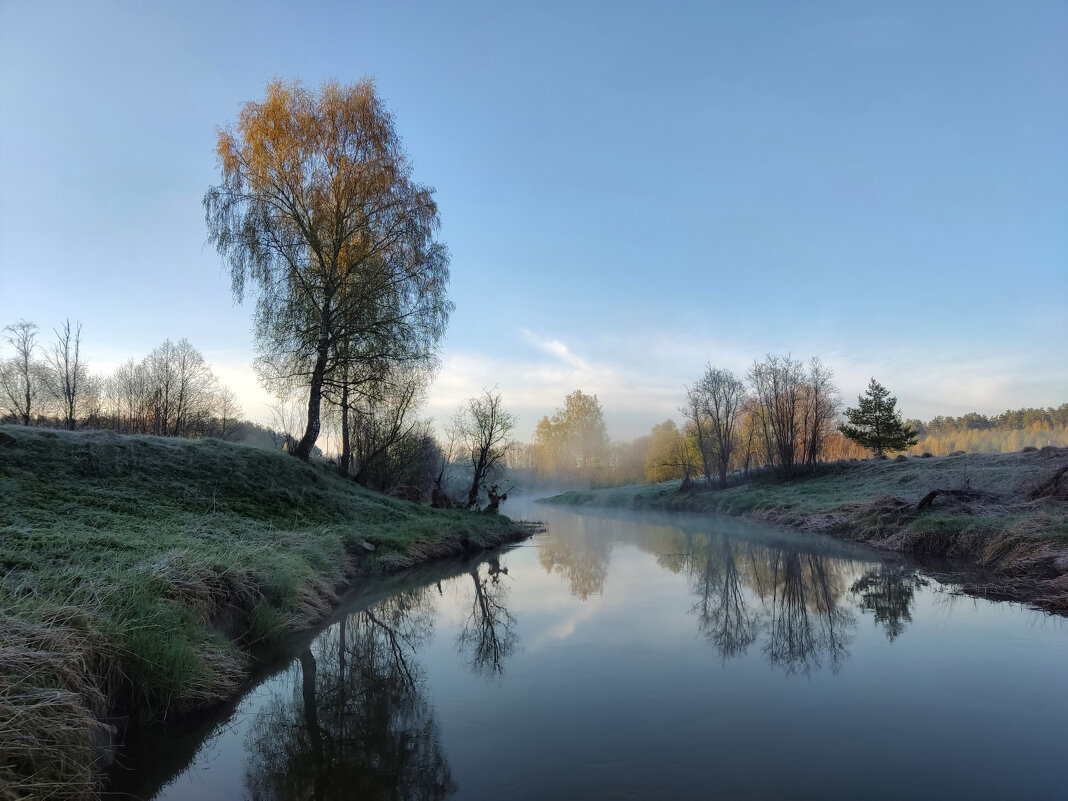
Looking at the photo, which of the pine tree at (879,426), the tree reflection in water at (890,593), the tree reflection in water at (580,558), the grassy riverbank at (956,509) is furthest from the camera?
the pine tree at (879,426)

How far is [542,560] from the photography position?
1459 cm

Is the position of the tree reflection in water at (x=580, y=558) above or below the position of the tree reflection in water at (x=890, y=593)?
below

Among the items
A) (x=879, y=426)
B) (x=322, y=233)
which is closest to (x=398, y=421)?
(x=322, y=233)

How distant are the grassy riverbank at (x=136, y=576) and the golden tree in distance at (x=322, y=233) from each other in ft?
14.7

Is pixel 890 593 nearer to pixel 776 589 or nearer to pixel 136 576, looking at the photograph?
pixel 776 589

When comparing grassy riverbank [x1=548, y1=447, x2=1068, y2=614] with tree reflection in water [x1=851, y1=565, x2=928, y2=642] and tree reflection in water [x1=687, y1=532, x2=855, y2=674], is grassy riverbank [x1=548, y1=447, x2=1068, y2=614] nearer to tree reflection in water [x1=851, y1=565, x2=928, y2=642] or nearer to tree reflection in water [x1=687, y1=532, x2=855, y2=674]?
tree reflection in water [x1=851, y1=565, x2=928, y2=642]

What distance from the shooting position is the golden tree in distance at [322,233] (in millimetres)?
16234

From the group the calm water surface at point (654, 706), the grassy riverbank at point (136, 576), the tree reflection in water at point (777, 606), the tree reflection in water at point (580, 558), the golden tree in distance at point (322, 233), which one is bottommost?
the tree reflection in water at point (580, 558)

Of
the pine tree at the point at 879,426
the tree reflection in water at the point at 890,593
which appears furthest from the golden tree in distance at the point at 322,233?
the pine tree at the point at 879,426

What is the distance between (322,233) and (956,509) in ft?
63.1

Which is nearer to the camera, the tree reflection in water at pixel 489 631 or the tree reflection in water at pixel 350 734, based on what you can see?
the tree reflection in water at pixel 350 734

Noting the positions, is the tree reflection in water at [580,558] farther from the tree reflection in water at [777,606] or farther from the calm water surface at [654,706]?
the tree reflection in water at [777,606]

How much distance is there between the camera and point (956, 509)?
13.5m

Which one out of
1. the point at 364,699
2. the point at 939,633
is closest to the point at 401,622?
the point at 364,699
